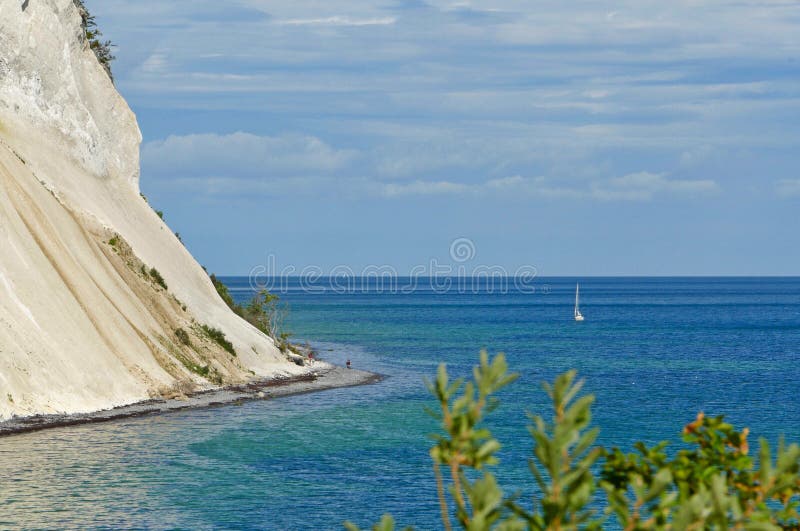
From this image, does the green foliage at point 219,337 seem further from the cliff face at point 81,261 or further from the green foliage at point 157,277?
the green foliage at point 157,277

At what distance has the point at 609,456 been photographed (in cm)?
1107

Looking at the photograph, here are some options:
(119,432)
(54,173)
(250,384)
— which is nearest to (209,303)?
(250,384)

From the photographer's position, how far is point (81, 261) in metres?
55.6

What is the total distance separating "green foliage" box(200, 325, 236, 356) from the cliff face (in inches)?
17.4

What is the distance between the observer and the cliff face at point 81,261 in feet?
158

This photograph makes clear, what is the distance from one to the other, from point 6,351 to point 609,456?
38.7m

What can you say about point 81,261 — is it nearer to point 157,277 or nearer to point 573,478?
point 157,277

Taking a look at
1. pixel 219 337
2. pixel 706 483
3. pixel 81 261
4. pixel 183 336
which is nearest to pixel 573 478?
pixel 706 483

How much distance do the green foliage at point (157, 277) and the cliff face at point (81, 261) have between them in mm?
472

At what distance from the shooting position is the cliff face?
158ft

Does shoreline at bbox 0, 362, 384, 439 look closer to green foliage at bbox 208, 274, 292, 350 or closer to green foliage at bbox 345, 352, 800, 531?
green foliage at bbox 208, 274, 292, 350

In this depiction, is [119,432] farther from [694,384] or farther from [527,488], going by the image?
[694,384]

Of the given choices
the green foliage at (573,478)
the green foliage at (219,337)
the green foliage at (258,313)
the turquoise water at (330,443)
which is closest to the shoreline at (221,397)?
the turquoise water at (330,443)

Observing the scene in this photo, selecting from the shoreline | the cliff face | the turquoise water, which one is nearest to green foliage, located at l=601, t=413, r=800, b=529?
the turquoise water
